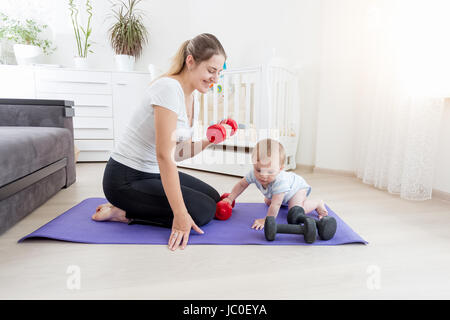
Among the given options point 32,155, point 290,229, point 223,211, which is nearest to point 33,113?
point 32,155

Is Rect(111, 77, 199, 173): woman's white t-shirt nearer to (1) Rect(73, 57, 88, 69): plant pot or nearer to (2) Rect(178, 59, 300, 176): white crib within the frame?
(2) Rect(178, 59, 300, 176): white crib

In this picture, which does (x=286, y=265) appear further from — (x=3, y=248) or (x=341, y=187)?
(x=341, y=187)

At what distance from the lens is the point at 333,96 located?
2.47 metres

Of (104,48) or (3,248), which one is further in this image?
(104,48)

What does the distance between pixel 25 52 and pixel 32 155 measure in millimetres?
1956

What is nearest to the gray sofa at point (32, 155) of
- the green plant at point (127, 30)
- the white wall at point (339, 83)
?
the green plant at point (127, 30)

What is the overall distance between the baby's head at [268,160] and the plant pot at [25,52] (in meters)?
2.61

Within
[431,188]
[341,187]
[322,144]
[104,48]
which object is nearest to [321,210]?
[341,187]

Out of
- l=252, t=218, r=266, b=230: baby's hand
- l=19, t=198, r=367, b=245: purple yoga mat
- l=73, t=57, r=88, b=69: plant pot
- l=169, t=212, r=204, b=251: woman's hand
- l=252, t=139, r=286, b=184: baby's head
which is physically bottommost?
l=19, t=198, r=367, b=245: purple yoga mat

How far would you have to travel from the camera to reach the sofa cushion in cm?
117

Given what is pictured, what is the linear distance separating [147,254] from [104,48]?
280 centimetres

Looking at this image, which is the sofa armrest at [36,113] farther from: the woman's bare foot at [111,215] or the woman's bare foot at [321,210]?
the woman's bare foot at [321,210]

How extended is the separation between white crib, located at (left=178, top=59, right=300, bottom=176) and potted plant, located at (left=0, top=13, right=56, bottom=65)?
1669mm

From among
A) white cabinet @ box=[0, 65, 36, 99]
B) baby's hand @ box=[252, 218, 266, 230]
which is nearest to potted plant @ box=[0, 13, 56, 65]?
white cabinet @ box=[0, 65, 36, 99]
